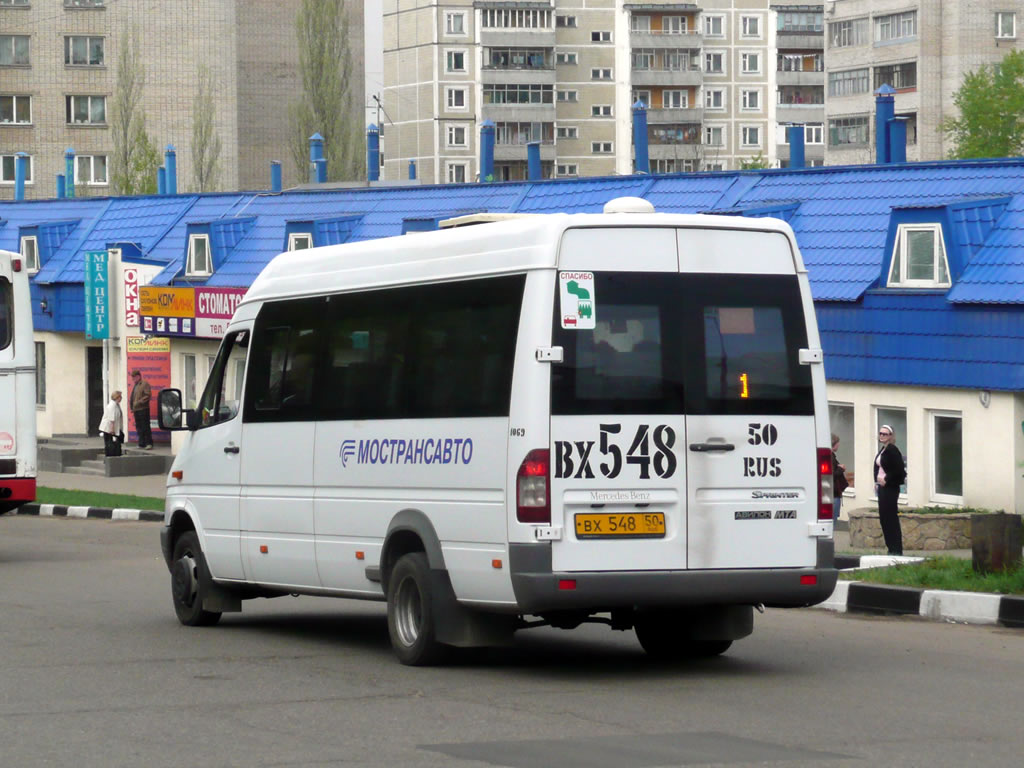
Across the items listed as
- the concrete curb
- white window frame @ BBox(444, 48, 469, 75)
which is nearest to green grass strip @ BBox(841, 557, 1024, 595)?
the concrete curb

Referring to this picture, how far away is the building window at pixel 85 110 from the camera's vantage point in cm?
9256

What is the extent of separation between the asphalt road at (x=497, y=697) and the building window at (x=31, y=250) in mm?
36772

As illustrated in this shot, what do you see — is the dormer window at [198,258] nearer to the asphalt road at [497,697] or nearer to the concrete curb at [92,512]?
the concrete curb at [92,512]

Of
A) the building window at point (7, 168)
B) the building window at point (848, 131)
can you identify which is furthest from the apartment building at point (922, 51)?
Answer: the building window at point (7, 168)

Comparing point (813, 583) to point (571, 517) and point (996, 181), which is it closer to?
point (571, 517)

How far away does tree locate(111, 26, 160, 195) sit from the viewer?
8588 cm

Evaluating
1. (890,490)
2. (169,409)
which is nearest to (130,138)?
(890,490)

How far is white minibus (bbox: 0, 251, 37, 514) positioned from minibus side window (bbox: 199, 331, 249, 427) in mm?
7801

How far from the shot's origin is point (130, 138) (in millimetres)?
88062

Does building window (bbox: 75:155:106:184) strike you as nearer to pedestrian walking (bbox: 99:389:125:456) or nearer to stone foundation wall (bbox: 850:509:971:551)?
pedestrian walking (bbox: 99:389:125:456)

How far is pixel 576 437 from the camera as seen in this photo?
10461 mm

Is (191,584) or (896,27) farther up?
(896,27)

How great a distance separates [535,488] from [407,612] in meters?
1.59

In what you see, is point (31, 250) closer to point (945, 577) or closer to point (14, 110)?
point (945, 577)
